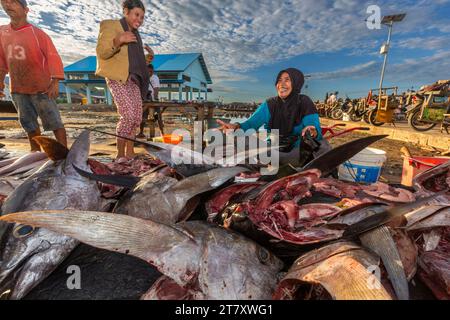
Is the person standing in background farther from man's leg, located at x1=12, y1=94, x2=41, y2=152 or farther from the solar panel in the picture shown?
the solar panel

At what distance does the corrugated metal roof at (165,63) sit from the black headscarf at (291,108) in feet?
97.8

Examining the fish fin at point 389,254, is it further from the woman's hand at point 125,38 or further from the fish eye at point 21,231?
the woman's hand at point 125,38

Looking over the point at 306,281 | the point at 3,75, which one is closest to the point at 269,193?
the point at 306,281

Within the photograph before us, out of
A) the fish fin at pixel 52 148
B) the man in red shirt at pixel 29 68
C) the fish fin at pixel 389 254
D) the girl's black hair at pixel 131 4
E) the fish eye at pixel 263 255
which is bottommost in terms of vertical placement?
the fish eye at pixel 263 255

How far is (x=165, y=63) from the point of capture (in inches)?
1304

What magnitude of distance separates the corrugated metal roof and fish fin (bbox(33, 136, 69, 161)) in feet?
105

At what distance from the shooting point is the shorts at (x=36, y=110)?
418 cm

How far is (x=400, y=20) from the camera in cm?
1842

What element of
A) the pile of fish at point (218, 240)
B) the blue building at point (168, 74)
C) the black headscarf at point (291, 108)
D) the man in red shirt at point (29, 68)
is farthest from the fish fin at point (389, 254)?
the blue building at point (168, 74)

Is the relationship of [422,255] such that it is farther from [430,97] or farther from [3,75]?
[430,97]

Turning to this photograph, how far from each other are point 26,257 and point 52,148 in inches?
34.2

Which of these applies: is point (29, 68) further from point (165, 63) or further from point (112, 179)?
point (165, 63)

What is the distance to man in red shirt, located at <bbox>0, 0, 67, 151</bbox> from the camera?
3.98 metres

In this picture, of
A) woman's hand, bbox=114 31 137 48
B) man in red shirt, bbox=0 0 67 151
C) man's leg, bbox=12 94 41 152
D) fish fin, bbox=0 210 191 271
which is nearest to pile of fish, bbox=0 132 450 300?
fish fin, bbox=0 210 191 271
